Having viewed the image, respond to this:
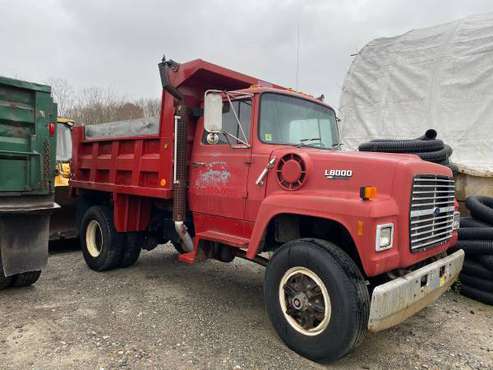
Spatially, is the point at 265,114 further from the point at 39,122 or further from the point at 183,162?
the point at 39,122

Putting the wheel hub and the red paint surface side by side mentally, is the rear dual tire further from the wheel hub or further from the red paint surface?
the wheel hub

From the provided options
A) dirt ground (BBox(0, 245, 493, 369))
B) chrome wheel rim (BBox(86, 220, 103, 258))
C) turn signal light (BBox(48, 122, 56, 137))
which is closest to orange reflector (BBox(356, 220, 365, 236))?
dirt ground (BBox(0, 245, 493, 369))

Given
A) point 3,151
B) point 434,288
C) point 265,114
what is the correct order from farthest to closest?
1. point 3,151
2. point 265,114
3. point 434,288

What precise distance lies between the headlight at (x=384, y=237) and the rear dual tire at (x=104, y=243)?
161 inches

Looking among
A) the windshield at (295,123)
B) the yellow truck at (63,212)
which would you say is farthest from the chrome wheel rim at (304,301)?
the yellow truck at (63,212)

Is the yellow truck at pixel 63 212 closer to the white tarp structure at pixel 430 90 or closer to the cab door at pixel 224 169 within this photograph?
the cab door at pixel 224 169

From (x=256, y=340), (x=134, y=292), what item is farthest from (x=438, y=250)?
(x=134, y=292)

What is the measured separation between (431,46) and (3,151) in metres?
8.15

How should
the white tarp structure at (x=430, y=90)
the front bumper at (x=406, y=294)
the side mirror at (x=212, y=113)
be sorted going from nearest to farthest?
the front bumper at (x=406, y=294) < the side mirror at (x=212, y=113) < the white tarp structure at (x=430, y=90)

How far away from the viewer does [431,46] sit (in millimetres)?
8195

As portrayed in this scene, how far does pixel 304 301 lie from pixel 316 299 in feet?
0.35

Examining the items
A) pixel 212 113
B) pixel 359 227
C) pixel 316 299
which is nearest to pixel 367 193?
pixel 359 227

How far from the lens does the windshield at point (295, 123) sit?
4012 millimetres

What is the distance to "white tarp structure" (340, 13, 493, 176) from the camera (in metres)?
7.36
